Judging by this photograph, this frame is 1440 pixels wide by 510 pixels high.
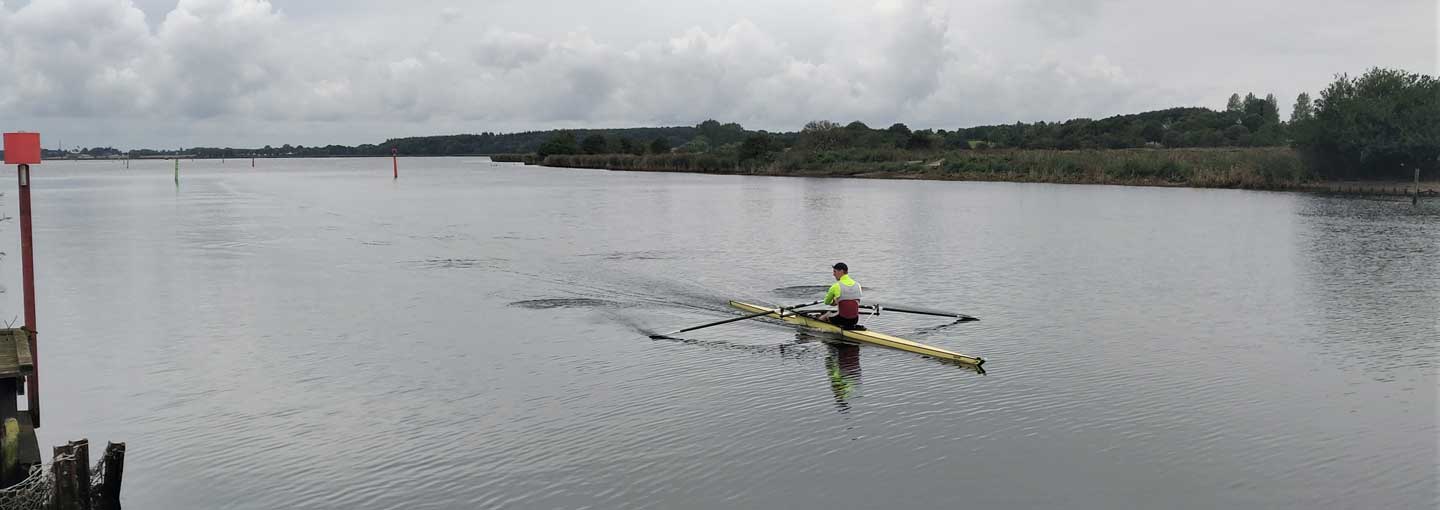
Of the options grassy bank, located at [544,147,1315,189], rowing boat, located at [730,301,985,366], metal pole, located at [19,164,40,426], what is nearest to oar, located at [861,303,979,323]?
rowing boat, located at [730,301,985,366]

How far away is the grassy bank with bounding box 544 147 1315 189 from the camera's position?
7162 centimetres

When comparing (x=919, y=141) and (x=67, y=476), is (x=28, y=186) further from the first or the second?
(x=919, y=141)

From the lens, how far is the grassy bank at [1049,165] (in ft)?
235

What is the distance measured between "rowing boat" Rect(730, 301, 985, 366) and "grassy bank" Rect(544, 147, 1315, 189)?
196 feet

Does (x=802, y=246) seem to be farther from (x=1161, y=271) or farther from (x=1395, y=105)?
(x=1395, y=105)

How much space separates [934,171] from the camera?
96.2m

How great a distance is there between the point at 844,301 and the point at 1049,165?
229 ft

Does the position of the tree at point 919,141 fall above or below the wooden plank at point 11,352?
above

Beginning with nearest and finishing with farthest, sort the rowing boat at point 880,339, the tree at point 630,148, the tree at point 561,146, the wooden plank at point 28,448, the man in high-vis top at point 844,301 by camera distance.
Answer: the wooden plank at point 28,448
the rowing boat at point 880,339
the man in high-vis top at point 844,301
the tree at point 630,148
the tree at point 561,146

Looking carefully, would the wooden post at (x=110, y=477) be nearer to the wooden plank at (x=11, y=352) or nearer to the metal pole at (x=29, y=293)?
the wooden plank at (x=11, y=352)

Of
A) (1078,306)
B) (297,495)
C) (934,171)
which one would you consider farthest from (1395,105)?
(297,495)

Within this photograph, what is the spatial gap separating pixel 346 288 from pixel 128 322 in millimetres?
5601

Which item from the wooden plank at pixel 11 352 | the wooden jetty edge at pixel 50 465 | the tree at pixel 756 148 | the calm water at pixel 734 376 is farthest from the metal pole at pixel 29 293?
the tree at pixel 756 148

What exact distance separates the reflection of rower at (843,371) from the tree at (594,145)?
493 feet
